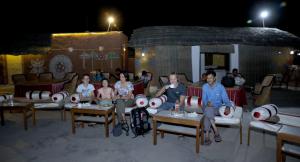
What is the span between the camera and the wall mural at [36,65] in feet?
57.1

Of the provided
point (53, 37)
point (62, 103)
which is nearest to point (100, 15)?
point (53, 37)

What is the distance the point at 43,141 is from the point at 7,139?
105 cm

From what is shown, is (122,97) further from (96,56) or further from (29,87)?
(96,56)

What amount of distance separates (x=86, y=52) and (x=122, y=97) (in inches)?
454

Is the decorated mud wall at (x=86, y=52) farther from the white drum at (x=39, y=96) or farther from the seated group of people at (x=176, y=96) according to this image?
the seated group of people at (x=176, y=96)

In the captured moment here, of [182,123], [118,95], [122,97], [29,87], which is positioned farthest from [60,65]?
[182,123]

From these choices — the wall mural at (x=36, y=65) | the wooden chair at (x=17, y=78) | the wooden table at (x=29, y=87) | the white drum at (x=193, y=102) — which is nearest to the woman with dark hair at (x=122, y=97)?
the white drum at (x=193, y=102)

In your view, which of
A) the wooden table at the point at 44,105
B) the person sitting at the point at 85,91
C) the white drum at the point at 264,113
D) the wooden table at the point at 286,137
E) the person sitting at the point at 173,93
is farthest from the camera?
the person sitting at the point at 85,91

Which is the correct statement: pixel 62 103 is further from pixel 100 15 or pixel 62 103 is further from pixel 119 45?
pixel 100 15

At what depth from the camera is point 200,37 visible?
13312 millimetres

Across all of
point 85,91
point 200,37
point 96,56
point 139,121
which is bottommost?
point 139,121

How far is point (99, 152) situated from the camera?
4848 mm

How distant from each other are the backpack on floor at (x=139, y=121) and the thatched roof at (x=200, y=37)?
25.2 ft

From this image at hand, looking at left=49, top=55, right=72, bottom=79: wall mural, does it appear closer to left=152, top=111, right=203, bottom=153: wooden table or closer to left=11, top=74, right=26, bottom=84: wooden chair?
left=11, top=74, right=26, bottom=84: wooden chair
